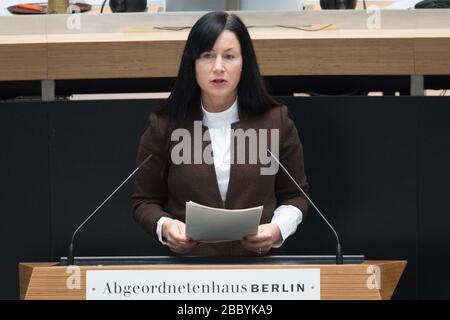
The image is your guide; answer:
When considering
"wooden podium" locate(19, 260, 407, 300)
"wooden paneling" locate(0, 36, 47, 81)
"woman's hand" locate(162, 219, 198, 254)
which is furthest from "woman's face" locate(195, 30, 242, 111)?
"wooden paneling" locate(0, 36, 47, 81)

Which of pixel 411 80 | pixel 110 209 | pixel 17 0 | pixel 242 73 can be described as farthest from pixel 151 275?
pixel 17 0

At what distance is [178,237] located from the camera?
164 cm

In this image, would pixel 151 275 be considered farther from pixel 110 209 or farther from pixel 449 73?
pixel 449 73

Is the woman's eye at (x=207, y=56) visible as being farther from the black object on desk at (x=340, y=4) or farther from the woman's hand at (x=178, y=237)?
the black object on desk at (x=340, y=4)

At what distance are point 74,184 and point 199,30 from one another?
2.02 ft

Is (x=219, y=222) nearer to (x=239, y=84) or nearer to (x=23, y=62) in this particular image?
(x=239, y=84)

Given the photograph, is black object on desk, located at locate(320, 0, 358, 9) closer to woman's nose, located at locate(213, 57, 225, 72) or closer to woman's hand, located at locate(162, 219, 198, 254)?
woman's nose, located at locate(213, 57, 225, 72)

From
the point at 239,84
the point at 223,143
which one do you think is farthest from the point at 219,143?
the point at 239,84

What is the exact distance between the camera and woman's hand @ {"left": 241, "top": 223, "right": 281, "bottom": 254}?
5.41ft

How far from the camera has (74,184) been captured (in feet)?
7.31

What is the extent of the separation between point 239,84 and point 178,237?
34cm

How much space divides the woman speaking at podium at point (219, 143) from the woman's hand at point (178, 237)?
58 mm

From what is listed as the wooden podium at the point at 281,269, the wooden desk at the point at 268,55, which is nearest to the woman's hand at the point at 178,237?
the wooden podium at the point at 281,269

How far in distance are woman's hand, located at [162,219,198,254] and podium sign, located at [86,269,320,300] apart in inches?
6.0
